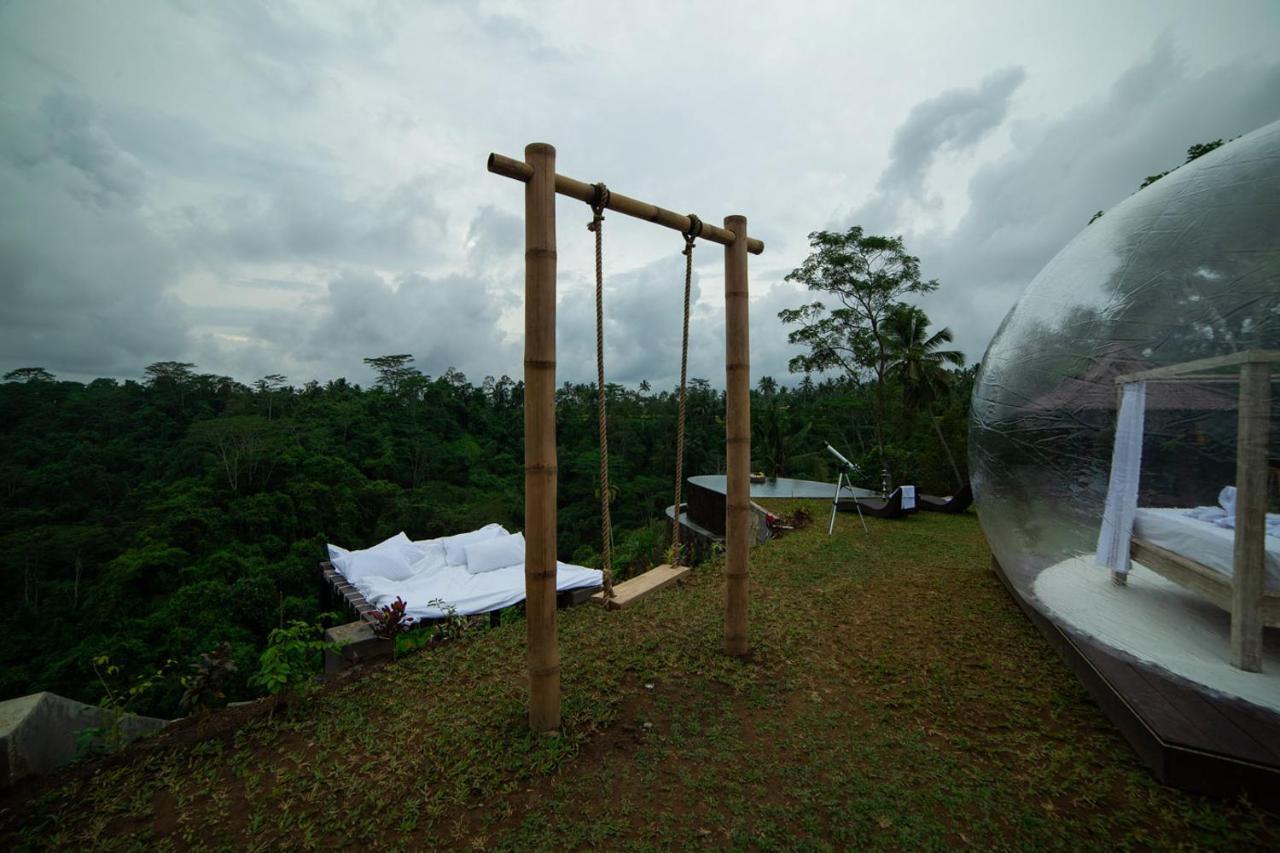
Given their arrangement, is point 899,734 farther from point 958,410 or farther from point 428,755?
point 958,410

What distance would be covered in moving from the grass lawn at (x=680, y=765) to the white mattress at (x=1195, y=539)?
1.01m

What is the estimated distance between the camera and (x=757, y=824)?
7.62 ft

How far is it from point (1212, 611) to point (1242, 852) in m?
0.90

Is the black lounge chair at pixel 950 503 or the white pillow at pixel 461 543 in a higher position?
the black lounge chair at pixel 950 503

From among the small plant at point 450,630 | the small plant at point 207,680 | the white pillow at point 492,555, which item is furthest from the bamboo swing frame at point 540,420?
the white pillow at point 492,555

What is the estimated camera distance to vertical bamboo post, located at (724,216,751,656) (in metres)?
3.79

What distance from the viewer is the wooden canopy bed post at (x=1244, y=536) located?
2.02 metres

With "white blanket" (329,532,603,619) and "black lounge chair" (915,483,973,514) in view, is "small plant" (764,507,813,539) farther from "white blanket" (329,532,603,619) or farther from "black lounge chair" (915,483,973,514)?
"white blanket" (329,532,603,619)

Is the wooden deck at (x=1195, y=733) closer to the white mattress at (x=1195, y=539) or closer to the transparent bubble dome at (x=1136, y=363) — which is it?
the transparent bubble dome at (x=1136, y=363)

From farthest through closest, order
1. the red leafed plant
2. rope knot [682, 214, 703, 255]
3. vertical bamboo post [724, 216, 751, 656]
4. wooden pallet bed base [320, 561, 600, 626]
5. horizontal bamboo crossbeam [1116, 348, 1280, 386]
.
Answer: wooden pallet bed base [320, 561, 600, 626] < the red leafed plant < vertical bamboo post [724, 216, 751, 656] < rope knot [682, 214, 703, 255] < horizontal bamboo crossbeam [1116, 348, 1280, 386]

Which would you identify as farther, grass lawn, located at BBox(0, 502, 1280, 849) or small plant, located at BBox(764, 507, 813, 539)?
small plant, located at BBox(764, 507, 813, 539)

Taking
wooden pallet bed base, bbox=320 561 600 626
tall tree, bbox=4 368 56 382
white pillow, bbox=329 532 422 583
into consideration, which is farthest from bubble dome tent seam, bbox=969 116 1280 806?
tall tree, bbox=4 368 56 382

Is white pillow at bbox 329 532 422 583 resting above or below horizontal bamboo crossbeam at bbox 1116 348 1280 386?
below

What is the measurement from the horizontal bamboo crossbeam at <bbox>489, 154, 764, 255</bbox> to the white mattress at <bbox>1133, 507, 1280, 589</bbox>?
107 inches
